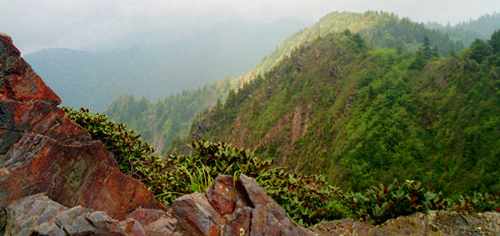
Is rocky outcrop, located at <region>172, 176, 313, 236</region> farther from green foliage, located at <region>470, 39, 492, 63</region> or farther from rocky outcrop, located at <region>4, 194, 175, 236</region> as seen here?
green foliage, located at <region>470, 39, 492, 63</region>

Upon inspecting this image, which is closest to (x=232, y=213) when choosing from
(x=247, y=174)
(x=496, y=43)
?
(x=247, y=174)

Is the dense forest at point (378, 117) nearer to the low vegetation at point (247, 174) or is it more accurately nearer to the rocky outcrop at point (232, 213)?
the low vegetation at point (247, 174)

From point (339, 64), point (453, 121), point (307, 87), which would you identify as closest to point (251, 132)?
point (307, 87)

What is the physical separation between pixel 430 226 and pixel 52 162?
8523mm

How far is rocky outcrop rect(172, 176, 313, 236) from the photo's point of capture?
27.9 feet

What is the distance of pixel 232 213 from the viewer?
9.08 m

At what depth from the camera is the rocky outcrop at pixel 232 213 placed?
8492mm

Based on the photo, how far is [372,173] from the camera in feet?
249

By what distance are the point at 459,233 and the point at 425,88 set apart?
273 ft

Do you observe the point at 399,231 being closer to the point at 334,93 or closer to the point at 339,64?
the point at 334,93

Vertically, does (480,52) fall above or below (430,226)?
below

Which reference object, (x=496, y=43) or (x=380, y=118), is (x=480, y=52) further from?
(x=380, y=118)

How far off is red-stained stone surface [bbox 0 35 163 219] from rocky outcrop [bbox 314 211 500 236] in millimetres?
4857

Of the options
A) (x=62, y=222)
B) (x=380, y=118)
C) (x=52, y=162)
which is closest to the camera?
(x=62, y=222)
